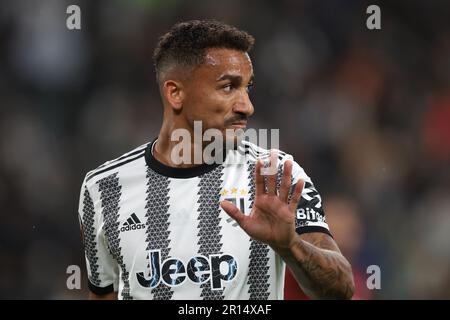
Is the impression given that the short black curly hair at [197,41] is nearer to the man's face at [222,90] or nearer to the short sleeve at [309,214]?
the man's face at [222,90]

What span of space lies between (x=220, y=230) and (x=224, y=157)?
374mm

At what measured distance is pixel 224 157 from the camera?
12.4ft

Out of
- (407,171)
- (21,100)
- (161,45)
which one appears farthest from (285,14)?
(161,45)

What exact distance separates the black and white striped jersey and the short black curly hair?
0.45 m

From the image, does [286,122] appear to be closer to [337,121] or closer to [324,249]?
[337,121]

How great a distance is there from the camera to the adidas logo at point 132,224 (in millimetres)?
3707

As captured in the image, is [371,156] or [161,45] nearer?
[161,45]

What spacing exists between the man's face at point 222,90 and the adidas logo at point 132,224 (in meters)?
0.52

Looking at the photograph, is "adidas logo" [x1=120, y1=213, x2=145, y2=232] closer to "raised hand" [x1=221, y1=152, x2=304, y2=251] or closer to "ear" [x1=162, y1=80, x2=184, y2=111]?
"ear" [x1=162, y1=80, x2=184, y2=111]

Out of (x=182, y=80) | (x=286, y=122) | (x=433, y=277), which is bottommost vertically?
(x=433, y=277)

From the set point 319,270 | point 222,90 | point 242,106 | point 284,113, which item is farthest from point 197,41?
point 284,113

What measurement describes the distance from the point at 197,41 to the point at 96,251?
Answer: 3.64ft

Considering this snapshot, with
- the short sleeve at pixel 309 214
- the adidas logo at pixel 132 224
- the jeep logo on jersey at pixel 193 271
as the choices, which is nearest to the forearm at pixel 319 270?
the short sleeve at pixel 309 214

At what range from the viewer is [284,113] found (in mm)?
7355
